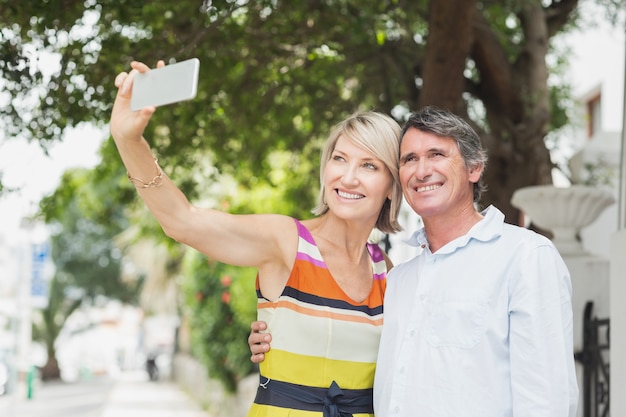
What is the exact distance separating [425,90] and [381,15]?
35.4 inches

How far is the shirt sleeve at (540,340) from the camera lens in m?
2.66

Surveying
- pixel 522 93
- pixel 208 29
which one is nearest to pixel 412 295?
pixel 208 29

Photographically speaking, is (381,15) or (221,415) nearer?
(381,15)

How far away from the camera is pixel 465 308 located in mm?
2830

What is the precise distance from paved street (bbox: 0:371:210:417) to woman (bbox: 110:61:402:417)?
45.6 feet

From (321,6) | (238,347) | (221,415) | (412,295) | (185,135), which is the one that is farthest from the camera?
(221,415)

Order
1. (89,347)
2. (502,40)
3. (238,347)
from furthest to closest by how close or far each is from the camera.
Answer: (89,347), (238,347), (502,40)

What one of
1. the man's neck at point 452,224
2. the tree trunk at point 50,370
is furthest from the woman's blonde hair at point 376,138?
the tree trunk at point 50,370

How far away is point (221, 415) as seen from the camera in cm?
1772

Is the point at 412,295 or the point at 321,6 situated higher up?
the point at 321,6

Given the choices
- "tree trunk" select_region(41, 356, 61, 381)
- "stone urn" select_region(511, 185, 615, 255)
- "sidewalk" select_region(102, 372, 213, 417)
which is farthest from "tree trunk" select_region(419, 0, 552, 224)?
"tree trunk" select_region(41, 356, 61, 381)

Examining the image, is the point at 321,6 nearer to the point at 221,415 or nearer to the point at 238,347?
the point at 238,347

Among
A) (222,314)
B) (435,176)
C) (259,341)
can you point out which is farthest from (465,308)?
(222,314)

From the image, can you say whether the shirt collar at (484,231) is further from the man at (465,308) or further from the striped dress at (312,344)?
the striped dress at (312,344)
